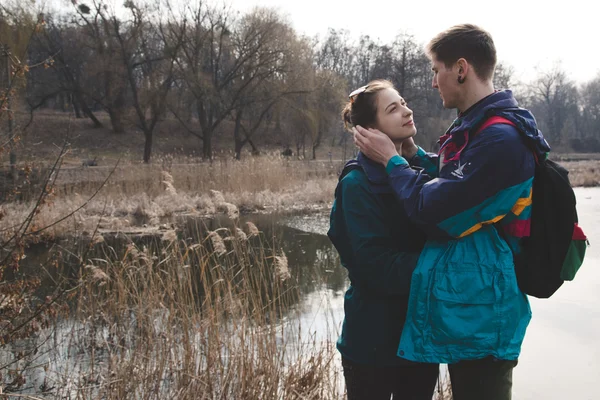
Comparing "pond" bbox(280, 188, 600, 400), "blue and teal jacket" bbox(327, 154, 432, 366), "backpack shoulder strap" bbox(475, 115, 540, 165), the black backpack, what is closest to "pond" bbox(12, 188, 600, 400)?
"pond" bbox(280, 188, 600, 400)

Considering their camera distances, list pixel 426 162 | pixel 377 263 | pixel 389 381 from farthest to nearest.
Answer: pixel 426 162 → pixel 389 381 → pixel 377 263

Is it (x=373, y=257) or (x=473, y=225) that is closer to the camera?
(x=473, y=225)

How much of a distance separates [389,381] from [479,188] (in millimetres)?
768

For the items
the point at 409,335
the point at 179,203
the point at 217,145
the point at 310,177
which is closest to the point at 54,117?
the point at 217,145

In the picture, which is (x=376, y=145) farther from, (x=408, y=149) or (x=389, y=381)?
(x=389, y=381)

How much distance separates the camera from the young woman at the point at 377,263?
1.66m

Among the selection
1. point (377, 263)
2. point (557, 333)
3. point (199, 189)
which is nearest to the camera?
point (377, 263)

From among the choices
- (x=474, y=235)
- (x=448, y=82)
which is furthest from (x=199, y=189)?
(x=474, y=235)

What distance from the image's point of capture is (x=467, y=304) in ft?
4.88

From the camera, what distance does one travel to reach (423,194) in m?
1.48

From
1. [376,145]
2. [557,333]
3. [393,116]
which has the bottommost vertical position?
[557,333]

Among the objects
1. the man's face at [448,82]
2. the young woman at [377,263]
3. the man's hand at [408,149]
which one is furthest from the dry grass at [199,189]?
the man's face at [448,82]

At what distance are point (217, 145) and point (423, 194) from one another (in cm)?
3148

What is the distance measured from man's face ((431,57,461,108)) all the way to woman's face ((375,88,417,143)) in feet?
0.61
